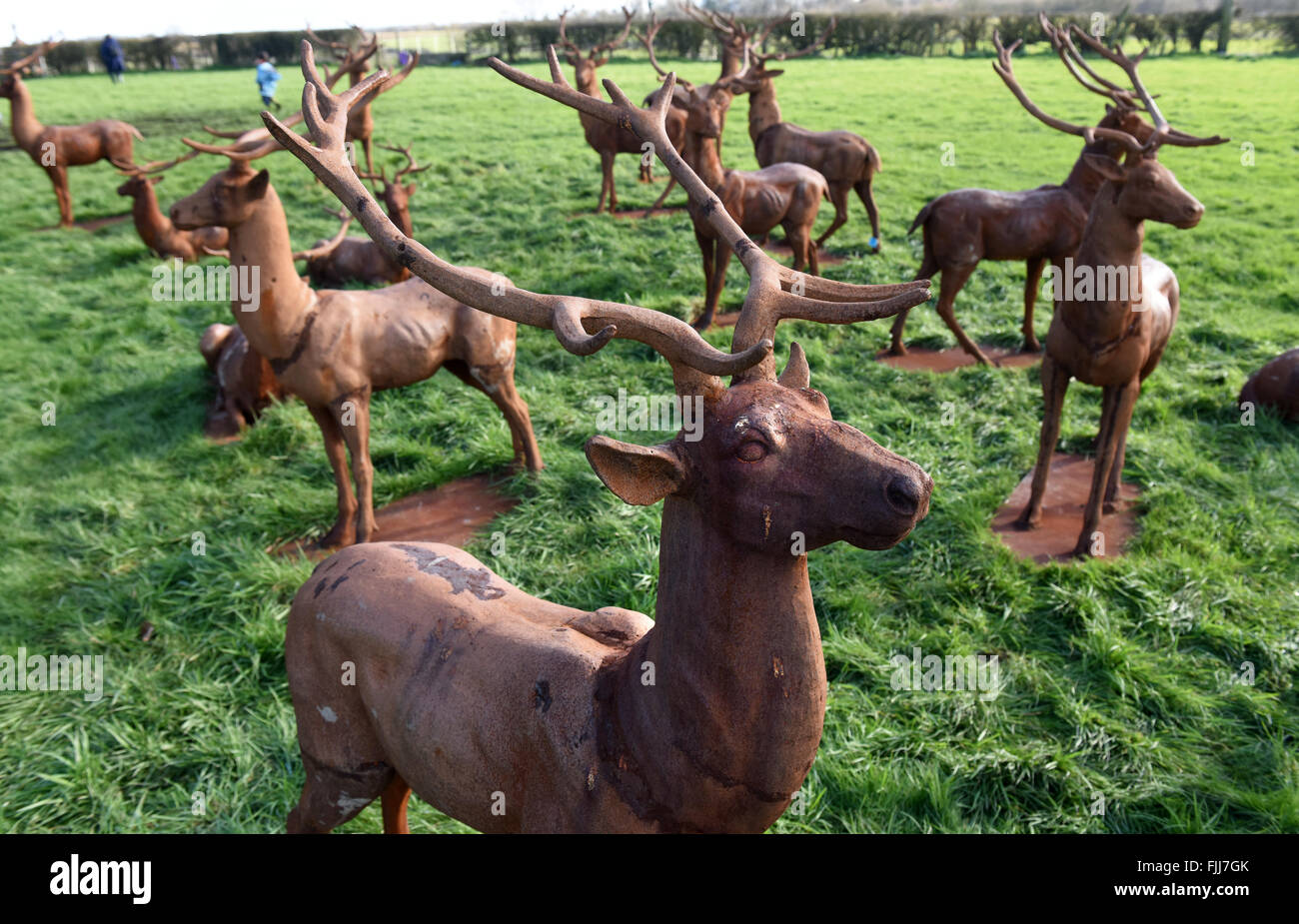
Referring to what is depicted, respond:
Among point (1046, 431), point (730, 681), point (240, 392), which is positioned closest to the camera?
point (730, 681)

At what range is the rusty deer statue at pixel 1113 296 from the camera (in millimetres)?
3934

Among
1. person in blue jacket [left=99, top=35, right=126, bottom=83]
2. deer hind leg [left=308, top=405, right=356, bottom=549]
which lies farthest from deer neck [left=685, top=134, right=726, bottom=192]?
person in blue jacket [left=99, top=35, right=126, bottom=83]

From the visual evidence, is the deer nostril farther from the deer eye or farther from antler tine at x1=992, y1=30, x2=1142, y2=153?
antler tine at x1=992, y1=30, x2=1142, y2=153

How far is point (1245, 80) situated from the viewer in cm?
1828

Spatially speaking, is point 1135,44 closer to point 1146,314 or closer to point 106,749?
point 1146,314

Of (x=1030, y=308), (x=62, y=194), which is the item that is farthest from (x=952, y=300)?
(x=62, y=194)

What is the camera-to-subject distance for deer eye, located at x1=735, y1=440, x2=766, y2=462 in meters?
1.74

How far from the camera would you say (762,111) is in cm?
968

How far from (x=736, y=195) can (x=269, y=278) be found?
164 inches

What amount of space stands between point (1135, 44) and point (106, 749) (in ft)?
104

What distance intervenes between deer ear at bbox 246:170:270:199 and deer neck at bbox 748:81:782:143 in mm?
6511

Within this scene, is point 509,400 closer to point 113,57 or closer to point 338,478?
point 338,478

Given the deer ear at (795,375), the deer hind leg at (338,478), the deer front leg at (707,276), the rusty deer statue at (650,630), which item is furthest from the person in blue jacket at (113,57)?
the deer ear at (795,375)

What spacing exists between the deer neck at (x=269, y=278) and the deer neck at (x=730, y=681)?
10.7 feet
